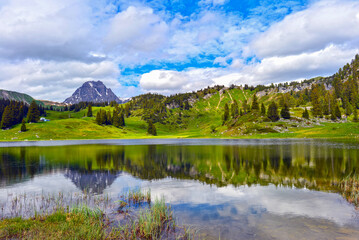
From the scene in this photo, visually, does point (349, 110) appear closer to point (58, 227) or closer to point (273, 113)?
point (273, 113)

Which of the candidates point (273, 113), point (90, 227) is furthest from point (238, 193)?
point (273, 113)

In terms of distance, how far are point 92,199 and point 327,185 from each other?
2708 centimetres

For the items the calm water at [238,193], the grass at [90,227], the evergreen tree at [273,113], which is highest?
the evergreen tree at [273,113]

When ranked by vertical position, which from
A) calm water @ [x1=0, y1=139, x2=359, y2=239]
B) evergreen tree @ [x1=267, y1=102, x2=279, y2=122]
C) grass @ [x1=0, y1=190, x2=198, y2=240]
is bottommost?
calm water @ [x1=0, y1=139, x2=359, y2=239]

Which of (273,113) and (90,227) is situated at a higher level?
(273,113)

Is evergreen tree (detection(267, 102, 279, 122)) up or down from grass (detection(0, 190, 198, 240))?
up

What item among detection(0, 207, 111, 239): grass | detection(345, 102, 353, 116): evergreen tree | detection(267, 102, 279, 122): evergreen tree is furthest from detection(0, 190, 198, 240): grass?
detection(345, 102, 353, 116): evergreen tree

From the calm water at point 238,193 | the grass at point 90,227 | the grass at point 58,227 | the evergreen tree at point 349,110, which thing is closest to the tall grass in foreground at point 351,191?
the calm water at point 238,193

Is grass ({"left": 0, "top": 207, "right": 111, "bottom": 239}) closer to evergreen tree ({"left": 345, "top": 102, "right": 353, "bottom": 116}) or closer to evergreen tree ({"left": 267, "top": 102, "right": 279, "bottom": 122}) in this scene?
evergreen tree ({"left": 267, "top": 102, "right": 279, "bottom": 122})

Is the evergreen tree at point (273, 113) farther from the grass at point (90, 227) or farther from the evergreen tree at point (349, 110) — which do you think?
the grass at point (90, 227)

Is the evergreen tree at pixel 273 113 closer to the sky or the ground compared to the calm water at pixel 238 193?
closer to the sky

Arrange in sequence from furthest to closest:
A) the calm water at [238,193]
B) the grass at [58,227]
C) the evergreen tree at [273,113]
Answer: the evergreen tree at [273,113]
the calm water at [238,193]
the grass at [58,227]

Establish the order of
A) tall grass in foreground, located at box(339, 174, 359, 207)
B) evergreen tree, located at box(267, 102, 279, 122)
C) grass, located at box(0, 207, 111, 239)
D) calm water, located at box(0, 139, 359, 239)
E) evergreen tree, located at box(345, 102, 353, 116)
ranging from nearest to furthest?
grass, located at box(0, 207, 111, 239) → calm water, located at box(0, 139, 359, 239) → tall grass in foreground, located at box(339, 174, 359, 207) → evergreen tree, located at box(345, 102, 353, 116) → evergreen tree, located at box(267, 102, 279, 122)

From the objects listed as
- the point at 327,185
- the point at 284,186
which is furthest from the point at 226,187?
the point at 327,185
